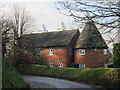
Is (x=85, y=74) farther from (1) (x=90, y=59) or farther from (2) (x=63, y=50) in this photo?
(2) (x=63, y=50)

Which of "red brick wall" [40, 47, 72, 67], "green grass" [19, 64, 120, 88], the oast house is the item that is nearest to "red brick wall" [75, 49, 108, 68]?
the oast house

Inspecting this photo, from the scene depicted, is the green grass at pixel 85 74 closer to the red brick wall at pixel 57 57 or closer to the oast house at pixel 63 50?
the oast house at pixel 63 50

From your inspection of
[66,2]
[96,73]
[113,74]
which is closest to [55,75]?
[96,73]

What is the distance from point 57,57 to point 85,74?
1640 cm

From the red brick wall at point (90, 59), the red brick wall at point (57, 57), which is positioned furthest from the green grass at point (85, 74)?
the red brick wall at point (90, 59)

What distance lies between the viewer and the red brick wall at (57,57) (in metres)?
33.7

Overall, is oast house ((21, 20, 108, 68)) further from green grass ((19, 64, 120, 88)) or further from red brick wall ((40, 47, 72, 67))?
green grass ((19, 64, 120, 88))

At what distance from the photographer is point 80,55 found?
3322cm

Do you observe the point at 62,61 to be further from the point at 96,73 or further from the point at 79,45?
the point at 96,73

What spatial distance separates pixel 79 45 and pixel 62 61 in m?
4.56

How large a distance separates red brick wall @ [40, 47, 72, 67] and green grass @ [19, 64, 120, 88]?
8.50 metres

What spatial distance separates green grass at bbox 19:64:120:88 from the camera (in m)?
15.0

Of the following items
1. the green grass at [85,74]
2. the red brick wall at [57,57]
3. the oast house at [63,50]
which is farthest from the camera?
the red brick wall at [57,57]

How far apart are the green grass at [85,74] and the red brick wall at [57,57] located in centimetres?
850
